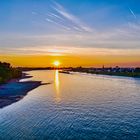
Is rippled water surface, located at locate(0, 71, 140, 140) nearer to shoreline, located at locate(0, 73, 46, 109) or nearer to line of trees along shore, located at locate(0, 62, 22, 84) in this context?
shoreline, located at locate(0, 73, 46, 109)

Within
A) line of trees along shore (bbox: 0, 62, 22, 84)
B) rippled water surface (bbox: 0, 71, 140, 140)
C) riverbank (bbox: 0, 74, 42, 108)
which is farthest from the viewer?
line of trees along shore (bbox: 0, 62, 22, 84)

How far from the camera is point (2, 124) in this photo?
1232 inches

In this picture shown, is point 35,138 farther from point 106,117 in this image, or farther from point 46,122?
point 106,117

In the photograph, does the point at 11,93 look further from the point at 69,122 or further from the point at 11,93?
the point at 69,122

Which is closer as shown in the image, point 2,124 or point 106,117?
point 2,124

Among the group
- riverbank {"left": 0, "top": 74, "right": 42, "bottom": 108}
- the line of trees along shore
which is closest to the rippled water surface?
riverbank {"left": 0, "top": 74, "right": 42, "bottom": 108}

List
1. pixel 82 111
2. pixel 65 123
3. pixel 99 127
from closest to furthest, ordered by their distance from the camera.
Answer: pixel 99 127
pixel 65 123
pixel 82 111

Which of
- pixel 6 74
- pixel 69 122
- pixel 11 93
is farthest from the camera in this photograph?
pixel 6 74

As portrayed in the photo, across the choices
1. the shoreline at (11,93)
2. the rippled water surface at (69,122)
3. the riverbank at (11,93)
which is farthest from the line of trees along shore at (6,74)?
the rippled water surface at (69,122)

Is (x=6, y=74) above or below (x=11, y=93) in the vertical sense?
above

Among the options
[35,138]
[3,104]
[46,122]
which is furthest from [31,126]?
[3,104]

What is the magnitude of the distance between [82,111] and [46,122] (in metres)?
8.83

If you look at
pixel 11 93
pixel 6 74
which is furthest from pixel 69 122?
pixel 6 74

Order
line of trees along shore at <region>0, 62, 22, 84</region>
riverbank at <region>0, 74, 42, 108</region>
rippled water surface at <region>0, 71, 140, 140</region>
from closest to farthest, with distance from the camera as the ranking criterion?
rippled water surface at <region>0, 71, 140, 140</region> → riverbank at <region>0, 74, 42, 108</region> → line of trees along shore at <region>0, 62, 22, 84</region>
